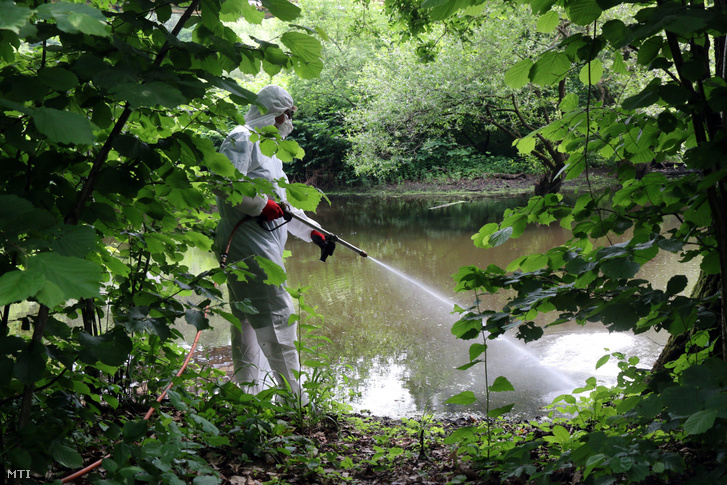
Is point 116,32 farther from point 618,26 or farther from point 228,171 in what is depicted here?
point 618,26

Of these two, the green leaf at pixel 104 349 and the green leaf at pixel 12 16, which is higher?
the green leaf at pixel 12 16

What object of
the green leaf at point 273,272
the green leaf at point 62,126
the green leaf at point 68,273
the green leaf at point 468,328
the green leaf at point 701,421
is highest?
the green leaf at point 273,272

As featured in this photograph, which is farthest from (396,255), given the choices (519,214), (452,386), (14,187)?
(14,187)

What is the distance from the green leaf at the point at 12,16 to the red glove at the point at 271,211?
2.54 meters

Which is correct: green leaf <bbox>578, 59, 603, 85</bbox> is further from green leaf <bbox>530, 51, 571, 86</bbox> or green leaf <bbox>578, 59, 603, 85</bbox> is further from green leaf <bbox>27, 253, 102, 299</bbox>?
green leaf <bbox>27, 253, 102, 299</bbox>

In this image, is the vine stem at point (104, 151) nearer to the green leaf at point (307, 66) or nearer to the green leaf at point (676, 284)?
the green leaf at point (307, 66)

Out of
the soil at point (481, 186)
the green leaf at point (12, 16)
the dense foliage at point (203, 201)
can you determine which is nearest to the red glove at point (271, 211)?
the dense foliage at point (203, 201)

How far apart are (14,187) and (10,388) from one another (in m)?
0.61

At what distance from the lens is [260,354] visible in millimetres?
3604

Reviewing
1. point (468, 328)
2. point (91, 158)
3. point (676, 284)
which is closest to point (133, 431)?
point (91, 158)

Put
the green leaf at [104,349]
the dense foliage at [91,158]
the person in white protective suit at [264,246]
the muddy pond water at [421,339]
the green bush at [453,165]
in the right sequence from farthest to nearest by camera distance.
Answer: the green bush at [453,165]
the muddy pond water at [421,339]
the person in white protective suit at [264,246]
the green leaf at [104,349]
the dense foliage at [91,158]

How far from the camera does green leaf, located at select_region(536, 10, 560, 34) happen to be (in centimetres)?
167

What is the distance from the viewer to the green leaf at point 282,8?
131 cm

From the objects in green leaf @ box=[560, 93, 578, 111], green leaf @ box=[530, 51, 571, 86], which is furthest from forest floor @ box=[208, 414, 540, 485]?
green leaf @ box=[530, 51, 571, 86]
